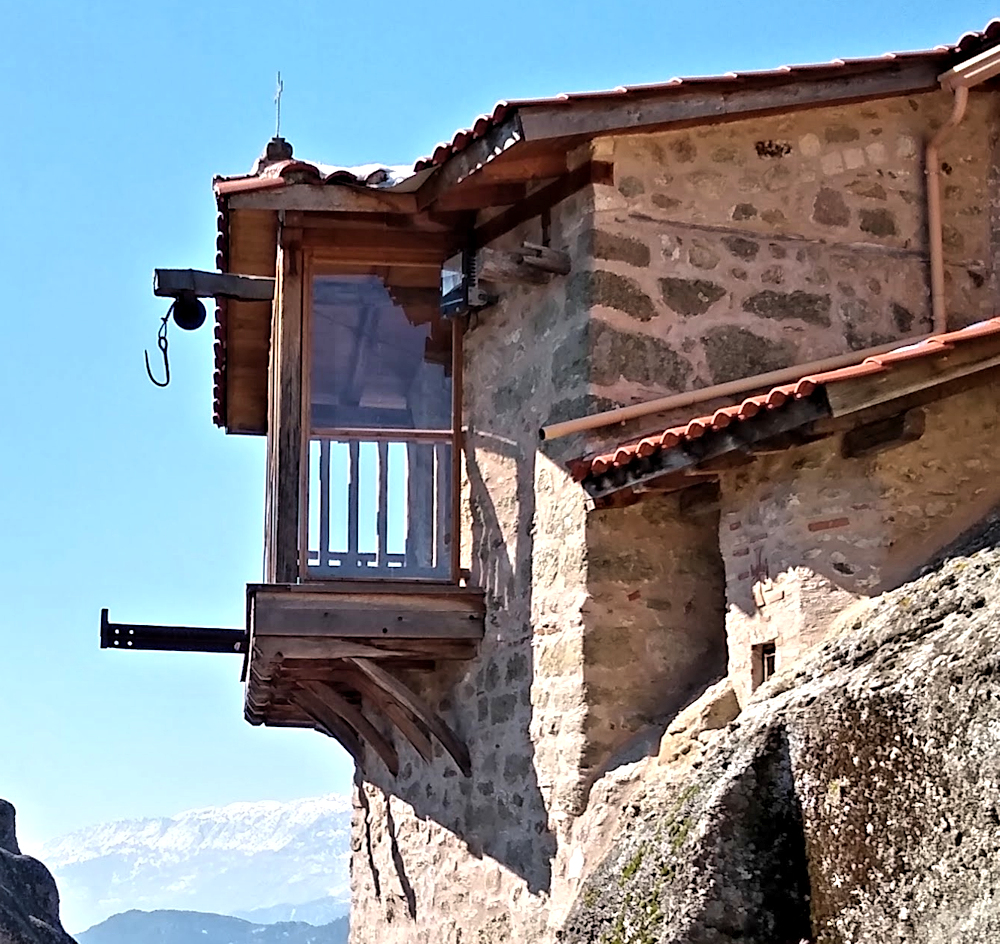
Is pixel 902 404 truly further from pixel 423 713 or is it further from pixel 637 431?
pixel 423 713

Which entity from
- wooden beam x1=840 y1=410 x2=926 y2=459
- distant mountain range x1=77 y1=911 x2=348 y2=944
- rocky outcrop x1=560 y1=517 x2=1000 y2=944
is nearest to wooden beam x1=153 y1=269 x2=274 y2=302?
wooden beam x1=840 y1=410 x2=926 y2=459

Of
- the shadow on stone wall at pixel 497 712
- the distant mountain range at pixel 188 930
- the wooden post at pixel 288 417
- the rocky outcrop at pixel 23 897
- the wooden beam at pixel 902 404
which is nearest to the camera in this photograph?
the wooden beam at pixel 902 404

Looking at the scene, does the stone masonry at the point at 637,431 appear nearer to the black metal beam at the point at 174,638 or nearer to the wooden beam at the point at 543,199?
the wooden beam at the point at 543,199

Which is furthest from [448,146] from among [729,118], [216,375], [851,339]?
[216,375]

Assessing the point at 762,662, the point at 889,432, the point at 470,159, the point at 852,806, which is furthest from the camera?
the point at 470,159

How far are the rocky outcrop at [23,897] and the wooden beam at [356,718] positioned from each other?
15.7 ft

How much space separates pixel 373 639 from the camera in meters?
9.52

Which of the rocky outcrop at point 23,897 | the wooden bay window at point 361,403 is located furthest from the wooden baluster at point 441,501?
the rocky outcrop at point 23,897

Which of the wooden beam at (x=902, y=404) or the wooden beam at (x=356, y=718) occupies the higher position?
the wooden beam at (x=902, y=404)

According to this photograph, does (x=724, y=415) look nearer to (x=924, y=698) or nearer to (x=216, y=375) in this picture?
(x=924, y=698)

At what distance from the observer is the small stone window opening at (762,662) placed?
7969 millimetres

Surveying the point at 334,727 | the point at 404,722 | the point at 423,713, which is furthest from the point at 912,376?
the point at 334,727

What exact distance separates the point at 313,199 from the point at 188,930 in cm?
17010

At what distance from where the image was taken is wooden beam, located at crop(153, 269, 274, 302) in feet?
33.3
